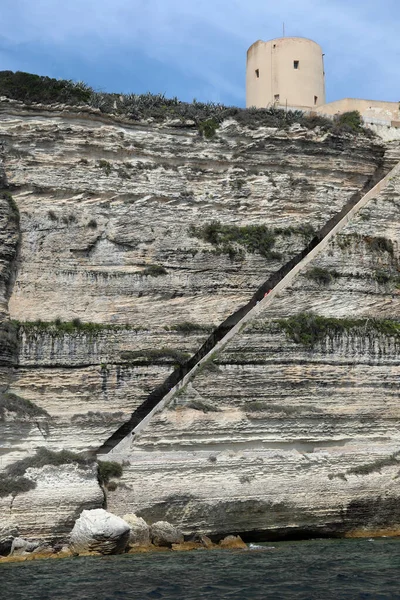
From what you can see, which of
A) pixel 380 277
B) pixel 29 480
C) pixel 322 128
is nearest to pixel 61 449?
pixel 29 480

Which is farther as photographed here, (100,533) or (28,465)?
(28,465)

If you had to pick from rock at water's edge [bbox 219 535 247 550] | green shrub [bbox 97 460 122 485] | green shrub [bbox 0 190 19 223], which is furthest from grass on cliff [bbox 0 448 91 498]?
green shrub [bbox 0 190 19 223]

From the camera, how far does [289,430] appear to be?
18828 mm

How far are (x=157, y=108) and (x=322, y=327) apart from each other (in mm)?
6971

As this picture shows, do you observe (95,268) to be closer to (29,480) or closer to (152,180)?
(152,180)

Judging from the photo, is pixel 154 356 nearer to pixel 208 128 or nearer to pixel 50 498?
pixel 50 498

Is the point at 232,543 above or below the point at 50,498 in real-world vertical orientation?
below

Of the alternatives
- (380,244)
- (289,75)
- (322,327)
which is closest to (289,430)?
(322,327)

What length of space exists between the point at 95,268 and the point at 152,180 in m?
2.76

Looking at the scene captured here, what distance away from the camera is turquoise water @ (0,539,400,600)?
1277 cm

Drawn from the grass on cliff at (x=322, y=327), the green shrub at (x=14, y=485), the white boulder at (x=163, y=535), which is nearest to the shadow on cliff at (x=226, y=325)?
the grass on cliff at (x=322, y=327)

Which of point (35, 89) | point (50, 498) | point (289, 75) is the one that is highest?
point (289, 75)

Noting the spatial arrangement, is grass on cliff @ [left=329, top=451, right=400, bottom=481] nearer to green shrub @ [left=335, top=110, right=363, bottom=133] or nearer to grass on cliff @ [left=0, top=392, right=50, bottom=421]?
grass on cliff @ [left=0, top=392, right=50, bottom=421]

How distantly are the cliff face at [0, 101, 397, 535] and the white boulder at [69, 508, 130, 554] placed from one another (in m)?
0.90
